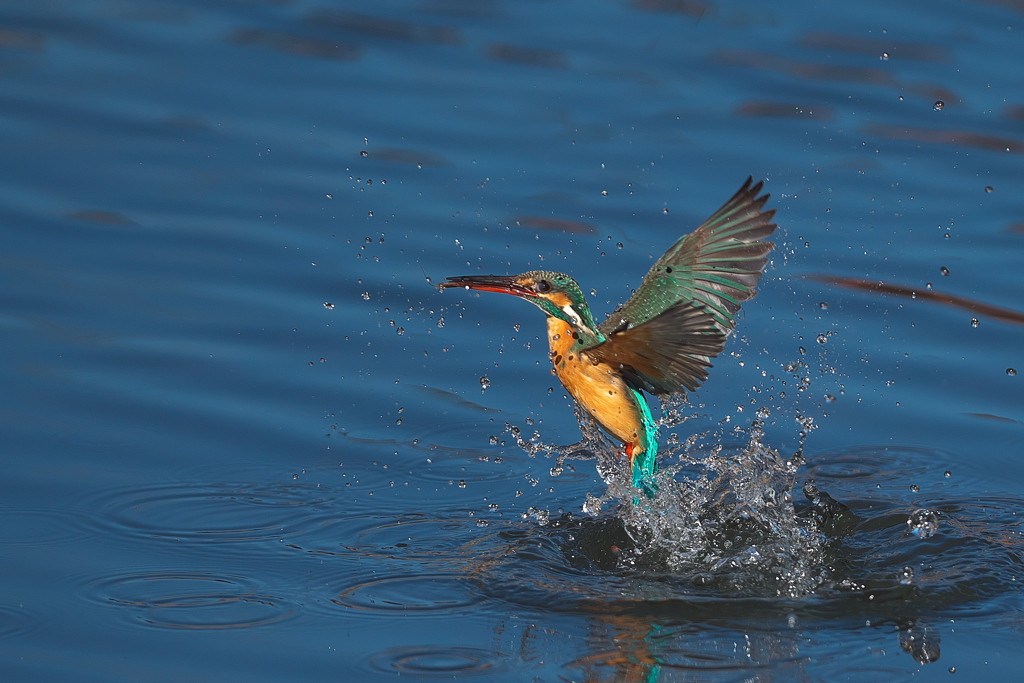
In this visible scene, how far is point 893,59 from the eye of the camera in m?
9.55

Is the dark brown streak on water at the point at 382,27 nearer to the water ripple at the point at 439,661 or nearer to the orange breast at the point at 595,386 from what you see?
the orange breast at the point at 595,386

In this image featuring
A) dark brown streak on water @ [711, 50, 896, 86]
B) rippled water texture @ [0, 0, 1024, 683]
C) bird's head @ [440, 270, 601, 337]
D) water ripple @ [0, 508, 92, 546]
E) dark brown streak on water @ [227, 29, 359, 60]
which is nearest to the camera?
rippled water texture @ [0, 0, 1024, 683]

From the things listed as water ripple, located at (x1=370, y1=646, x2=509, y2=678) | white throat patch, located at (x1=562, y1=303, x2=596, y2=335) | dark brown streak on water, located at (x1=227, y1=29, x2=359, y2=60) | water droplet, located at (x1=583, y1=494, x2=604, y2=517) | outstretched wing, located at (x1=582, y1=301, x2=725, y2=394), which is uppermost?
dark brown streak on water, located at (x1=227, y1=29, x2=359, y2=60)

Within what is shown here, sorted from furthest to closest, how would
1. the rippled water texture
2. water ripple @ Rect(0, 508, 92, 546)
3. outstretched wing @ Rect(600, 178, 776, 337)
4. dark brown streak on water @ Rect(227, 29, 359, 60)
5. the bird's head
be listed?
1. dark brown streak on water @ Rect(227, 29, 359, 60)
2. outstretched wing @ Rect(600, 178, 776, 337)
3. the bird's head
4. water ripple @ Rect(0, 508, 92, 546)
5. the rippled water texture

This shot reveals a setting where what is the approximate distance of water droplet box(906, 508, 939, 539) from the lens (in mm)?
4680

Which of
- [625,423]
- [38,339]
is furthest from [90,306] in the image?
[625,423]

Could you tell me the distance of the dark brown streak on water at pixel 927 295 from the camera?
6.49 meters

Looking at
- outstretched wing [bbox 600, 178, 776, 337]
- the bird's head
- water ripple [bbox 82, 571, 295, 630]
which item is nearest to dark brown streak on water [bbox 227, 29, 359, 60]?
outstretched wing [bbox 600, 178, 776, 337]

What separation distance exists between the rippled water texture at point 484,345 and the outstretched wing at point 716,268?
620 mm

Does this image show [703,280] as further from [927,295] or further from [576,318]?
[927,295]

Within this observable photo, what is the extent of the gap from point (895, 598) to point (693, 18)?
666 cm

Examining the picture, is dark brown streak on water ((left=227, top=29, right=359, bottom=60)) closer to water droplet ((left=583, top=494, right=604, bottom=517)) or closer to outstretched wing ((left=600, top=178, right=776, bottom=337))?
outstretched wing ((left=600, top=178, right=776, bottom=337))

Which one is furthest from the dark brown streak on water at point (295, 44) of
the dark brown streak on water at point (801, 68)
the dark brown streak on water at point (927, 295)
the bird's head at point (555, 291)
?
the bird's head at point (555, 291)

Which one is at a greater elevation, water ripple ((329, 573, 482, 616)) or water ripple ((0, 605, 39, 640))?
water ripple ((0, 605, 39, 640))
